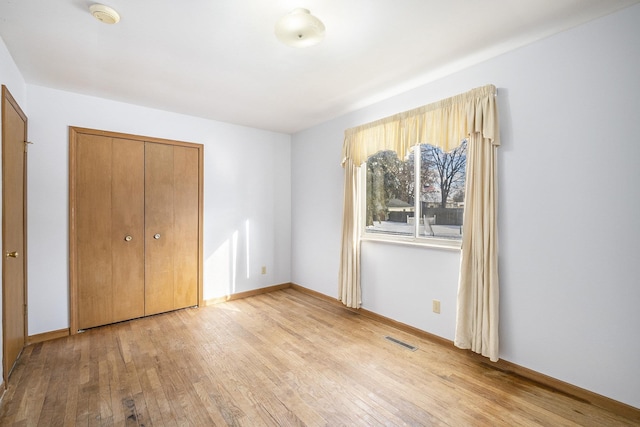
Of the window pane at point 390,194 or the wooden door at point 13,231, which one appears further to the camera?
the window pane at point 390,194

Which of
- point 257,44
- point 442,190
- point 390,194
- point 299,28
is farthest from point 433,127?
point 257,44

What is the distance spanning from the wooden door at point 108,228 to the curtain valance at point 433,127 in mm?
2710

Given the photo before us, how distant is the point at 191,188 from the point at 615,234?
422 cm

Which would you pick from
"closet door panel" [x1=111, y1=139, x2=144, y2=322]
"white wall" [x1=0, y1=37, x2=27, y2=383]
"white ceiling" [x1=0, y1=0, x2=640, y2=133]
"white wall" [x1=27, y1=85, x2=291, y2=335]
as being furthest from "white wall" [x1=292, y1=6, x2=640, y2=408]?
"white wall" [x1=0, y1=37, x2=27, y2=383]

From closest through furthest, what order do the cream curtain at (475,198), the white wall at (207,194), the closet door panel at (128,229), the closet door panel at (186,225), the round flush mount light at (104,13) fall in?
the round flush mount light at (104,13) → the cream curtain at (475,198) → the white wall at (207,194) → the closet door panel at (128,229) → the closet door panel at (186,225)

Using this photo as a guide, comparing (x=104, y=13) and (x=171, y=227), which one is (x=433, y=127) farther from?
(x=171, y=227)

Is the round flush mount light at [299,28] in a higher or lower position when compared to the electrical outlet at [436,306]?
higher

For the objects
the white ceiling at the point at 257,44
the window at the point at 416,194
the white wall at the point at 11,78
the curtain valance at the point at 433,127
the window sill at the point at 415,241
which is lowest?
the window sill at the point at 415,241

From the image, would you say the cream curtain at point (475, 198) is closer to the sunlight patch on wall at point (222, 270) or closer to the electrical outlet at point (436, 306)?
the electrical outlet at point (436, 306)

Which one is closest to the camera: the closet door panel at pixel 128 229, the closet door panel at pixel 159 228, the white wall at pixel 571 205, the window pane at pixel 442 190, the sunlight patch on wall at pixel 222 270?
the white wall at pixel 571 205

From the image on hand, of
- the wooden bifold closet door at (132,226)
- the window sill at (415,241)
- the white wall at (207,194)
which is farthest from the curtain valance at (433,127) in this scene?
the wooden bifold closet door at (132,226)

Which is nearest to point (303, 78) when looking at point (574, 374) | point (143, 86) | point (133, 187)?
point (143, 86)

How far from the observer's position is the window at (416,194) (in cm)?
279

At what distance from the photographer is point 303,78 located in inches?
109
